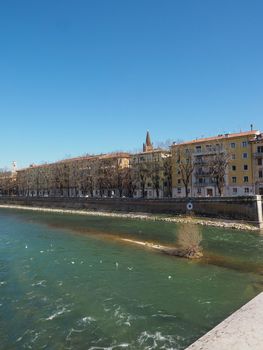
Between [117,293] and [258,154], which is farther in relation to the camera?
[258,154]

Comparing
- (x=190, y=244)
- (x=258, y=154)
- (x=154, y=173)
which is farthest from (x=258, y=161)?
(x=190, y=244)

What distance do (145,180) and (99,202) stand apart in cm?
1312

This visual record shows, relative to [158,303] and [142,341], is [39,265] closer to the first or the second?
[158,303]

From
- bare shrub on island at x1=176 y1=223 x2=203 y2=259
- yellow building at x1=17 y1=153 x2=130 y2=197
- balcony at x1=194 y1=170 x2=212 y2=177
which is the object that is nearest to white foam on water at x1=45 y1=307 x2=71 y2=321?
bare shrub on island at x1=176 y1=223 x2=203 y2=259

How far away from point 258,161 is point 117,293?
55.9m

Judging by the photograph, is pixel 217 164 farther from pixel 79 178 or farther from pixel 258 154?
pixel 79 178

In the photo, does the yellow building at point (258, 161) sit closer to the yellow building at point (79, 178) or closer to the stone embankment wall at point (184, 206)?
the stone embankment wall at point (184, 206)

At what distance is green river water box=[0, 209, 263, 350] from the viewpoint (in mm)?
15484

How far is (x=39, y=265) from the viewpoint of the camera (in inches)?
1103

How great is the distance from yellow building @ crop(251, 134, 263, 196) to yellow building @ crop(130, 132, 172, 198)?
20139mm

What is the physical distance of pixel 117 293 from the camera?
68.4 feet

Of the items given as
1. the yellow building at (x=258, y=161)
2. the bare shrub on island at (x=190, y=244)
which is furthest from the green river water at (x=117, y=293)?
the yellow building at (x=258, y=161)

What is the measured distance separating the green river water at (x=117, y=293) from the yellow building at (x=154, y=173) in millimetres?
48427

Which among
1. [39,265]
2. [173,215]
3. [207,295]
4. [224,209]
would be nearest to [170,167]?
[173,215]
